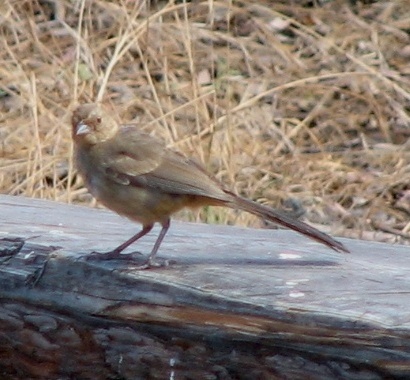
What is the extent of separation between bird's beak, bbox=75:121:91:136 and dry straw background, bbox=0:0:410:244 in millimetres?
2272

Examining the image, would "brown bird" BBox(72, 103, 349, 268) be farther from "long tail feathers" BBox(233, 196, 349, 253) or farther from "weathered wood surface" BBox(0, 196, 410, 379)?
"weathered wood surface" BBox(0, 196, 410, 379)

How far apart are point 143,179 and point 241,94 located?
4.00 meters

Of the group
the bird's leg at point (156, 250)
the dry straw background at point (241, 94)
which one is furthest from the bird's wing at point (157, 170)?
the dry straw background at point (241, 94)

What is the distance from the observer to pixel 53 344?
10.4 feet

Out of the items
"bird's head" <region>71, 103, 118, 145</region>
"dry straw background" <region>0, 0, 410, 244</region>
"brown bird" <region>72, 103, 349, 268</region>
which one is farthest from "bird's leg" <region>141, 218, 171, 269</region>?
"dry straw background" <region>0, 0, 410, 244</region>

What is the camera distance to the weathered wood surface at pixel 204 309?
2.64 meters

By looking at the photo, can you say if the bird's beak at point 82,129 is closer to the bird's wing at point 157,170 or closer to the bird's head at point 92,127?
the bird's head at point 92,127

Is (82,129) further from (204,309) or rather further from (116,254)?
(204,309)

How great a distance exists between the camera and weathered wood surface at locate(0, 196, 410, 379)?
104 inches

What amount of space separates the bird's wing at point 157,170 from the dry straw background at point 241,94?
228 cm

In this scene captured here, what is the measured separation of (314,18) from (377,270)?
5323 millimetres

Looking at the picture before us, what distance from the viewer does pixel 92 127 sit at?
360 cm

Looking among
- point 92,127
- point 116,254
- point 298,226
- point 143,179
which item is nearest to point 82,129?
point 92,127

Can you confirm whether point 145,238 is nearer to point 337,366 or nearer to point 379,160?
point 337,366
